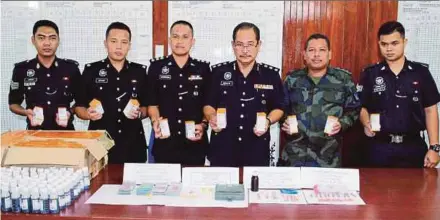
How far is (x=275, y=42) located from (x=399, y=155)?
1.43m

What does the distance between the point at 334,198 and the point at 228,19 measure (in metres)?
2.25

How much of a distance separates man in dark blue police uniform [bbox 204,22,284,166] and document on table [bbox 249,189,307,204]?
2.92 feet

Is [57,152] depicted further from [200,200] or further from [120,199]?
[200,200]

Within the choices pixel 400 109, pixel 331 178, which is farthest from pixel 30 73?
pixel 400 109

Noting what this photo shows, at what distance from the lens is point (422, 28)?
12.1 ft

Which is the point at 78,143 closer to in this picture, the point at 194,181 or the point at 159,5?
the point at 194,181

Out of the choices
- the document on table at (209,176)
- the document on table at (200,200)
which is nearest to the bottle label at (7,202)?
the document on table at (200,200)

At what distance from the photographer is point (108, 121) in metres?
3.03

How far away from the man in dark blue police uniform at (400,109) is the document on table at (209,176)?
1283 millimetres

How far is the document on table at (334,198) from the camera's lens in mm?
1858

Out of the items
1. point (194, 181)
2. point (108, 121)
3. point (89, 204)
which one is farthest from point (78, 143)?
point (108, 121)

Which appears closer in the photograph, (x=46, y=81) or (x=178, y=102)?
(x=178, y=102)

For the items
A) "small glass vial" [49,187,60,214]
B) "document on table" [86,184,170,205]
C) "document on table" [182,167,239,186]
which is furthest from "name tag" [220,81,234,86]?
"small glass vial" [49,187,60,214]

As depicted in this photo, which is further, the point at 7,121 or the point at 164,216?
the point at 7,121
